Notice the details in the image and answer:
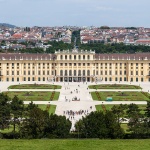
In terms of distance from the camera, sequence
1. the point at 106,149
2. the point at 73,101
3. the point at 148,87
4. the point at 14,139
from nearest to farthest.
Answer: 1. the point at 106,149
2. the point at 14,139
3. the point at 73,101
4. the point at 148,87

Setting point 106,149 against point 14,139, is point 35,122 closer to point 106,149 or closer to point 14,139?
point 14,139

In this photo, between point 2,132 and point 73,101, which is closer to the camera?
point 2,132

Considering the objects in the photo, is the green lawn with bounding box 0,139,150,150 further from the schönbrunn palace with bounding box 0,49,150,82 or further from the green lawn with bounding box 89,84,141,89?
the schönbrunn palace with bounding box 0,49,150,82

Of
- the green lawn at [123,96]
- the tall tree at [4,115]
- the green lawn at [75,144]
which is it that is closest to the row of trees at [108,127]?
the green lawn at [75,144]

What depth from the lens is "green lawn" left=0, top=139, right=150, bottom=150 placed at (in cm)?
3584

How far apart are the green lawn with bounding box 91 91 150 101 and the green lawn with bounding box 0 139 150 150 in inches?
1126

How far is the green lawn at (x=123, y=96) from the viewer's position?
222 feet

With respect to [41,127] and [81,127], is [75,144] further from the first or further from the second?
[41,127]

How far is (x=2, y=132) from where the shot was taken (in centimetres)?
4325

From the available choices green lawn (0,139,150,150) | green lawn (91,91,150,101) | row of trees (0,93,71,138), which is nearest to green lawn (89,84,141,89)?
green lawn (91,91,150,101)

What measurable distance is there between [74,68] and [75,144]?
59.0m

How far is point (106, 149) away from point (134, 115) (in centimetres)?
824

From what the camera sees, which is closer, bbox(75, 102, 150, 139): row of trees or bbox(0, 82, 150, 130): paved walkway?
bbox(75, 102, 150, 139): row of trees

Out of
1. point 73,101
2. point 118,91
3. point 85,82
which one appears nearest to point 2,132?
point 73,101
